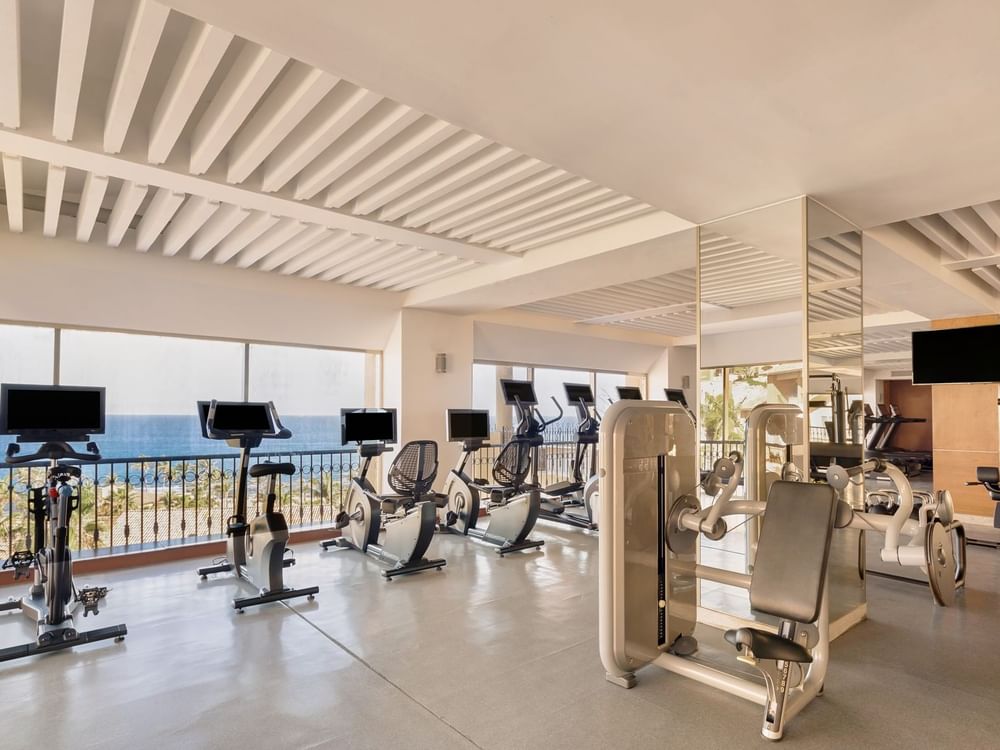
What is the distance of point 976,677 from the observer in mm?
3299

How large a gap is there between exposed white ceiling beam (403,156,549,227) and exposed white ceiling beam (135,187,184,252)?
182 centimetres

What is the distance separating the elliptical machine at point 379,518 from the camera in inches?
210

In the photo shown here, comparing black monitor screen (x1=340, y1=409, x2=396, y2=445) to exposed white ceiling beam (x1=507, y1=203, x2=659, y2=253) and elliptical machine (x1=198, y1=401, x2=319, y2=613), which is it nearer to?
elliptical machine (x1=198, y1=401, x2=319, y2=613)

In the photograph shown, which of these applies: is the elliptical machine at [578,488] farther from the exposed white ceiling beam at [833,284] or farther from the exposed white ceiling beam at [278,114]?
the exposed white ceiling beam at [278,114]

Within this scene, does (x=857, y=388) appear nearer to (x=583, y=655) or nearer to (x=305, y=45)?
(x=583, y=655)

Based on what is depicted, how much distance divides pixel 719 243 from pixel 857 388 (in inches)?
56.7

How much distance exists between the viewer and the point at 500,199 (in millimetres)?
4539

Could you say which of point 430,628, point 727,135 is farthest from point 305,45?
point 430,628

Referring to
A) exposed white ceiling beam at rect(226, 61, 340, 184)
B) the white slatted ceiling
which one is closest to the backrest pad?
the white slatted ceiling

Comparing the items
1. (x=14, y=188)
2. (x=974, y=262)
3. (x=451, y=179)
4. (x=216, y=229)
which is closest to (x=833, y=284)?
(x=451, y=179)

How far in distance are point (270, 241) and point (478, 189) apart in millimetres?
2493

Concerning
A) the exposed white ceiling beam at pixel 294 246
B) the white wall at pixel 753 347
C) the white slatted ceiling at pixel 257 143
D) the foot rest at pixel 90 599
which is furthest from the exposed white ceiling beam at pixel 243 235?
the white wall at pixel 753 347

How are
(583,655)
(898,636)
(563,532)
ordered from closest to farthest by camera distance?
(583,655) → (898,636) → (563,532)

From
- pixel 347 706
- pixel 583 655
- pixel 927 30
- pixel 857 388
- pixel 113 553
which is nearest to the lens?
pixel 927 30
